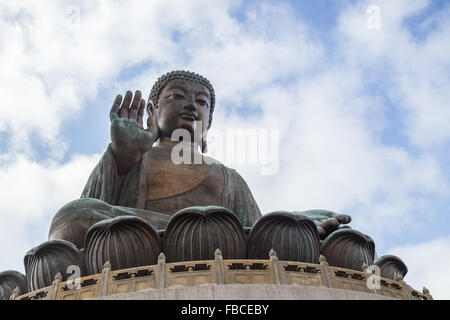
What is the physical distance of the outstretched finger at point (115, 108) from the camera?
32.4ft

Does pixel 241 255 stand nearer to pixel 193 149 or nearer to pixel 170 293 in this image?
pixel 170 293

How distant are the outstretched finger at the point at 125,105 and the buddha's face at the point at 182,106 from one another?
7.09ft

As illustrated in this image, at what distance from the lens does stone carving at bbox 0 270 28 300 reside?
802 centimetres

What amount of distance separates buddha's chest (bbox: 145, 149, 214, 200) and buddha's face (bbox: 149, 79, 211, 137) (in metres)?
0.94

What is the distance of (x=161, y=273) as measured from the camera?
6.80 metres

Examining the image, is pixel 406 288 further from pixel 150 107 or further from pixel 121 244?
pixel 150 107

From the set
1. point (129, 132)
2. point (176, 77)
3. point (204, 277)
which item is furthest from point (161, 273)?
point (176, 77)

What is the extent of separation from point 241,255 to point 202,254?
1.46 feet

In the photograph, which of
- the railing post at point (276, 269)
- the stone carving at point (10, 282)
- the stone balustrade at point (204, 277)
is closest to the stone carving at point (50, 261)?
the stone carving at point (10, 282)

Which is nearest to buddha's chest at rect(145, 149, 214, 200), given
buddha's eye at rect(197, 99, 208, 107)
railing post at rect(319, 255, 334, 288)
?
buddha's eye at rect(197, 99, 208, 107)
